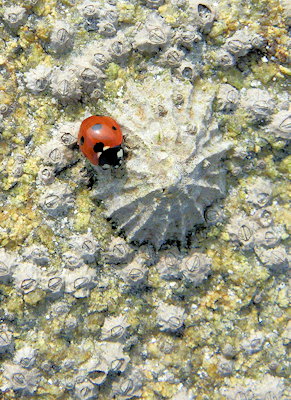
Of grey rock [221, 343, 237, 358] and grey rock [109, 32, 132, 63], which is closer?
grey rock [109, 32, 132, 63]

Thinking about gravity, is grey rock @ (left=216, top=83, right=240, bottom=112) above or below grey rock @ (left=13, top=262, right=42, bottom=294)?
above

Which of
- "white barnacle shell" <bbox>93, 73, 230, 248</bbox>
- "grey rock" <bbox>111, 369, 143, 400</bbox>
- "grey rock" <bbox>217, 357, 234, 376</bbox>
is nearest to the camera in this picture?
"white barnacle shell" <bbox>93, 73, 230, 248</bbox>

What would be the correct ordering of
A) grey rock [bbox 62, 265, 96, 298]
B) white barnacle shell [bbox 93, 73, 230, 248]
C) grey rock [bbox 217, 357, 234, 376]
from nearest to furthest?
1. white barnacle shell [bbox 93, 73, 230, 248]
2. grey rock [bbox 62, 265, 96, 298]
3. grey rock [bbox 217, 357, 234, 376]

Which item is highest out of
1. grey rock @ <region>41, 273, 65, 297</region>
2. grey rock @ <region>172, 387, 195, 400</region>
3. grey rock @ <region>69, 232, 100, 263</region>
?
grey rock @ <region>69, 232, 100, 263</region>

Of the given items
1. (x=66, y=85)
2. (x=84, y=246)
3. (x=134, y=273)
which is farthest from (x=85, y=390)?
(x=66, y=85)

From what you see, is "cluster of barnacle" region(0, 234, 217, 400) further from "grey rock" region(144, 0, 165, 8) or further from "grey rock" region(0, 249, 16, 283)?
"grey rock" region(144, 0, 165, 8)

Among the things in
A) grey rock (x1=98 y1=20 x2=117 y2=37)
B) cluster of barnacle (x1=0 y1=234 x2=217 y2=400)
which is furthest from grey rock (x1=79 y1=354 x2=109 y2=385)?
grey rock (x1=98 y1=20 x2=117 y2=37)

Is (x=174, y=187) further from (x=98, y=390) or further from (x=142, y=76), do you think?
(x=98, y=390)

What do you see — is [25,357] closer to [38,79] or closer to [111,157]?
[111,157]
